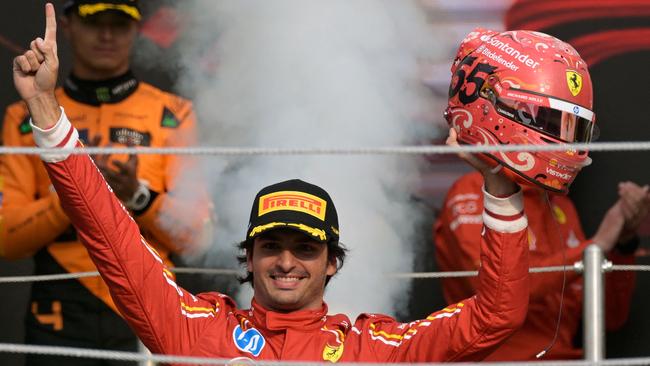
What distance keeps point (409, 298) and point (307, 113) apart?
2.42 ft

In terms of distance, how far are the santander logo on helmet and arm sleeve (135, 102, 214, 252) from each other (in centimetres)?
120

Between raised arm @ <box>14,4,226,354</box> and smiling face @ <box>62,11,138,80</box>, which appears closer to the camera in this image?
raised arm @ <box>14,4,226,354</box>

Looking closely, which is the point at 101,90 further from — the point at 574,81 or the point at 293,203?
the point at 574,81

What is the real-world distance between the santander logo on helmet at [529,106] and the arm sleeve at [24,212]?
4.83 ft

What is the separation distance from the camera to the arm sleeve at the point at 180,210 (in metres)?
4.08

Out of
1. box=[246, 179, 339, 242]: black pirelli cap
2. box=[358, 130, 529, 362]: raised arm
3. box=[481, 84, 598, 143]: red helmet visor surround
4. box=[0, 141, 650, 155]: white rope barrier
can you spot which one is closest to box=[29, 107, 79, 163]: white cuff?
box=[0, 141, 650, 155]: white rope barrier

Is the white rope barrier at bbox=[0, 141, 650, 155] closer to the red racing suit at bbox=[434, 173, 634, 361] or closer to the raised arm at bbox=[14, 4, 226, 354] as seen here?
the raised arm at bbox=[14, 4, 226, 354]

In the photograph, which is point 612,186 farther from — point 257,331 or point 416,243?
point 257,331

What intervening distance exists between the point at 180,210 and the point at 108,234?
1.11m

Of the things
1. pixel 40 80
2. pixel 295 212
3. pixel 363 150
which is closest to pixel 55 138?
pixel 40 80

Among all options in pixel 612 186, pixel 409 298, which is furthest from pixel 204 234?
pixel 612 186

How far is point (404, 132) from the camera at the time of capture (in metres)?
4.80

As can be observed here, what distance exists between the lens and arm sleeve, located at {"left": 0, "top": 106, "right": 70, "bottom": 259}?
4105 millimetres

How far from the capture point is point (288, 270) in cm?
314
